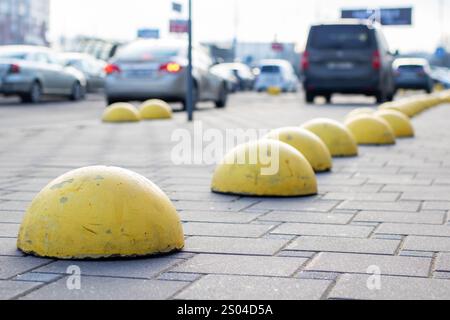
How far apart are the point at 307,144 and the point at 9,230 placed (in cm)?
341

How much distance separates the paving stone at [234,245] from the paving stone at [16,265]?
0.75m

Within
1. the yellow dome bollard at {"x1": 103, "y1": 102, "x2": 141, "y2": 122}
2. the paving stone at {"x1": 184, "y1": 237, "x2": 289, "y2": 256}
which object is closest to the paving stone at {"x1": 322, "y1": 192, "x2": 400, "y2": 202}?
the paving stone at {"x1": 184, "y1": 237, "x2": 289, "y2": 256}

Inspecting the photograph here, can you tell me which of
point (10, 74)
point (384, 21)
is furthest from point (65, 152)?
point (384, 21)

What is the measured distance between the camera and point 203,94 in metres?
19.2

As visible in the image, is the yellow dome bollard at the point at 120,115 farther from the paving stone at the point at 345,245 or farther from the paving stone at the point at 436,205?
the paving stone at the point at 345,245

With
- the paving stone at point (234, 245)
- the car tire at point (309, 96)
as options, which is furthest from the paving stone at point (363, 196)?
the car tire at point (309, 96)

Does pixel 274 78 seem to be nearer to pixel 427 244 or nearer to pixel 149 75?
pixel 149 75

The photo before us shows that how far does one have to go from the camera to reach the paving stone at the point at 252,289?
3.32 m

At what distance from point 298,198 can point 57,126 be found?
8.39m

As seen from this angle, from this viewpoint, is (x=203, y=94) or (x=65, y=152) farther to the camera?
(x=203, y=94)

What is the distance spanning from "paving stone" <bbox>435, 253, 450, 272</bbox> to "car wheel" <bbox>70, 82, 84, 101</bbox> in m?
21.2

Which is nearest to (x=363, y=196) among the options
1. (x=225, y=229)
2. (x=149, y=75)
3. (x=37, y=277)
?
(x=225, y=229)
